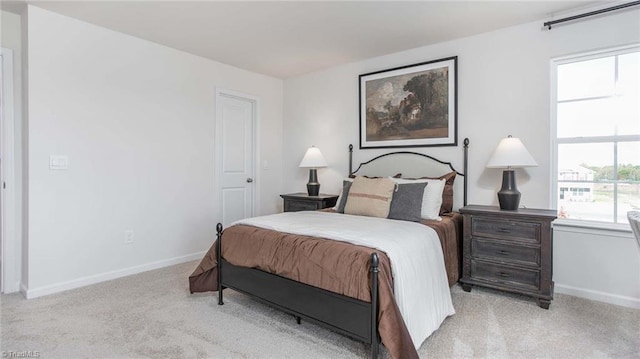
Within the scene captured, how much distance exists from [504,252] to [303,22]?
266 cm

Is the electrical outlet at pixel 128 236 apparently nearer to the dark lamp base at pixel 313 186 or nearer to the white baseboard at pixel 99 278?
the white baseboard at pixel 99 278

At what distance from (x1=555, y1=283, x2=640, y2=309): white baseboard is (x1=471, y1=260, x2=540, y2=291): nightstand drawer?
558 mm

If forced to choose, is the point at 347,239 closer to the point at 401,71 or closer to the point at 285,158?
the point at 401,71

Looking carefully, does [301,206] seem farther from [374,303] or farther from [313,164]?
[374,303]

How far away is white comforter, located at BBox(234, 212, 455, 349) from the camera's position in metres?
1.89

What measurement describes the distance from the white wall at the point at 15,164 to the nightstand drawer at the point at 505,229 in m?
4.01

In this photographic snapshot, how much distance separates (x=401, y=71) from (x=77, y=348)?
3751 millimetres

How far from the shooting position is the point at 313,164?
4.25 meters

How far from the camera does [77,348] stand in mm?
2014

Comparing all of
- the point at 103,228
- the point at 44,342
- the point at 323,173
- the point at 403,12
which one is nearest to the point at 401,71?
the point at 403,12

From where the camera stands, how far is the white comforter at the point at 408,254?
1.89 meters

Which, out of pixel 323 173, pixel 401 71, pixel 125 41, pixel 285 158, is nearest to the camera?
pixel 125 41

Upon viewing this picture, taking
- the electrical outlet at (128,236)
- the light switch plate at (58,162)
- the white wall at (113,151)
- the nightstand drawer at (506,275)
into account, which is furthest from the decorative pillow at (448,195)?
the light switch plate at (58,162)

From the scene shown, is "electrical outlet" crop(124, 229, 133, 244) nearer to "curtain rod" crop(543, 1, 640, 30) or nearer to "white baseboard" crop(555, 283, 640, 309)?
"white baseboard" crop(555, 283, 640, 309)
